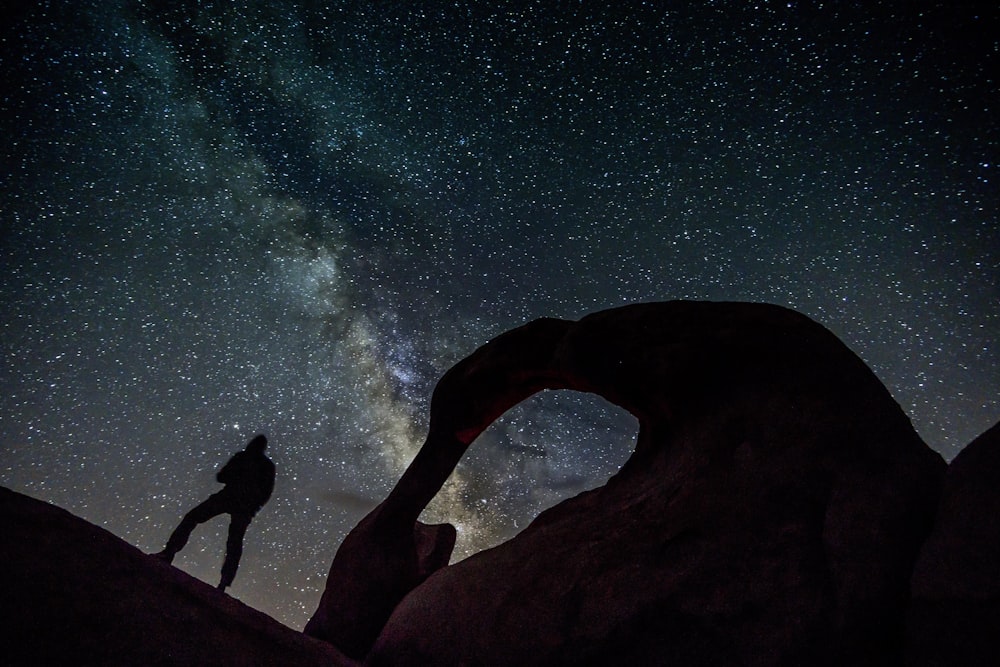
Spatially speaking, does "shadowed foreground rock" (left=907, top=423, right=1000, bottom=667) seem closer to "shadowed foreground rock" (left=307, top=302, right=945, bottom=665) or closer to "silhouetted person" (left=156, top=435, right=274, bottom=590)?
"shadowed foreground rock" (left=307, top=302, right=945, bottom=665)

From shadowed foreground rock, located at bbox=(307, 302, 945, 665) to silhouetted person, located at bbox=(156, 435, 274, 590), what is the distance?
296cm

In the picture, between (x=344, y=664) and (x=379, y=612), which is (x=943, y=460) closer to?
(x=344, y=664)

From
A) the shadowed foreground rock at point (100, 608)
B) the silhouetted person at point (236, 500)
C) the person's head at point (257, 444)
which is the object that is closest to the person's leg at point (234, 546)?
the silhouetted person at point (236, 500)

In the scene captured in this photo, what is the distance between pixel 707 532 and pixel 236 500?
857cm

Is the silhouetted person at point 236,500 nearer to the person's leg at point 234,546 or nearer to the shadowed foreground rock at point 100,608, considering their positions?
the person's leg at point 234,546

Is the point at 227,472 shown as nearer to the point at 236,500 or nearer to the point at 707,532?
the point at 236,500

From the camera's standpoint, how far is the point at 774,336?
4770 mm

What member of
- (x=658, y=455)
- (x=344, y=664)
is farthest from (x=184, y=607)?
(x=658, y=455)

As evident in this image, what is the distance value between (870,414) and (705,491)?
158 centimetres

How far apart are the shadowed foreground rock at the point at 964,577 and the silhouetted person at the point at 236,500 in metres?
9.72

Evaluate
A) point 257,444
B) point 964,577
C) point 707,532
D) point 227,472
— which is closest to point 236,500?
point 227,472

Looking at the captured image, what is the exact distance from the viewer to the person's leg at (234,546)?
8383 millimetres

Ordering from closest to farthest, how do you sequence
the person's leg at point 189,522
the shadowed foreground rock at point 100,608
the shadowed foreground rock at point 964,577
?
1. the shadowed foreground rock at point 964,577
2. the shadowed foreground rock at point 100,608
3. the person's leg at point 189,522

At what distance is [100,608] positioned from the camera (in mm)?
3066
